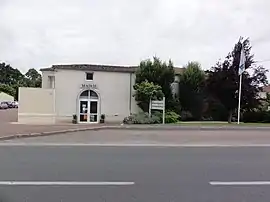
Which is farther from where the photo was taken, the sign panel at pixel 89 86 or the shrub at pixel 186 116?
Result: the shrub at pixel 186 116

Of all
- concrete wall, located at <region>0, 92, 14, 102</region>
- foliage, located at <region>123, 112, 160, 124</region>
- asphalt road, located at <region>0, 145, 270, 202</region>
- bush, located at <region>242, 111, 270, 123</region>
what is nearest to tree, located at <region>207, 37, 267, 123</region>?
bush, located at <region>242, 111, 270, 123</region>

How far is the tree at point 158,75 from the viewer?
126 ft

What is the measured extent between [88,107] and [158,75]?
6.99 m

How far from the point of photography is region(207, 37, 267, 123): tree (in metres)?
35.2

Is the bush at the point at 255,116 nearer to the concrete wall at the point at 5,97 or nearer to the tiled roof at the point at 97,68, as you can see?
the tiled roof at the point at 97,68

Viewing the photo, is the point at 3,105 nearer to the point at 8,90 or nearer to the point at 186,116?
the point at 8,90

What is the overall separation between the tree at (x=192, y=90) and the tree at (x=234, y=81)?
321 cm

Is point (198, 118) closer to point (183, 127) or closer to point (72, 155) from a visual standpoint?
point (183, 127)

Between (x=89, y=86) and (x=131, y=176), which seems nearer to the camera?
(x=131, y=176)

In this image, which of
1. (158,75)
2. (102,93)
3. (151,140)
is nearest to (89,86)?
(102,93)

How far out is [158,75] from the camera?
3866 cm

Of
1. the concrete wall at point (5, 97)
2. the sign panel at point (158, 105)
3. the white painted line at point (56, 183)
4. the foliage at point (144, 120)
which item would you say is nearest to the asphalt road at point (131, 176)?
the white painted line at point (56, 183)

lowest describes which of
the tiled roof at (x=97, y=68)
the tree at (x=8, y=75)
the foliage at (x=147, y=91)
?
the foliage at (x=147, y=91)

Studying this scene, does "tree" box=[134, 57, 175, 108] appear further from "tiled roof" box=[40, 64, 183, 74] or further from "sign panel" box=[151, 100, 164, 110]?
"sign panel" box=[151, 100, 164, 110]
